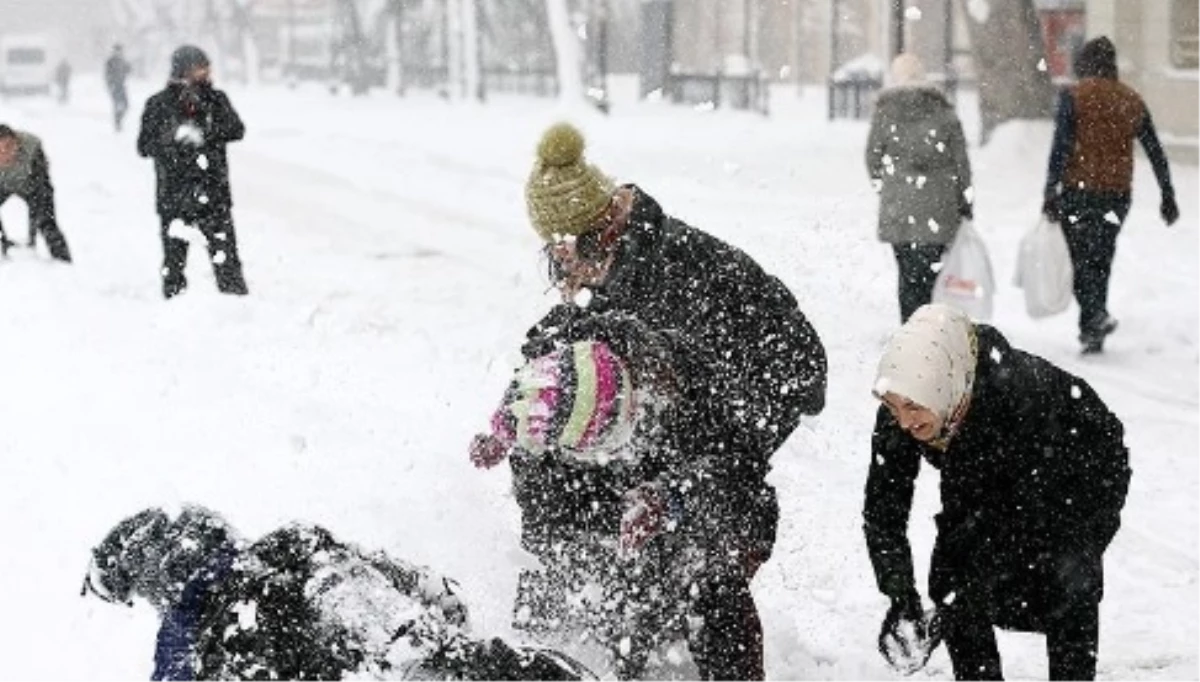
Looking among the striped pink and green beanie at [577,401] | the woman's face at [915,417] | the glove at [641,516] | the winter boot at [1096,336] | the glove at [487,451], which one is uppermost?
the striped pink and green beanie at [577,401]

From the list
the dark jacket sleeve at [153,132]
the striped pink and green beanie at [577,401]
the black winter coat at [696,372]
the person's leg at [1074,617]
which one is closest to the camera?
the striped pink and green beanie at [577,401]

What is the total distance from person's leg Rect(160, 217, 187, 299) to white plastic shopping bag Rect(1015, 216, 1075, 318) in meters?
5.35

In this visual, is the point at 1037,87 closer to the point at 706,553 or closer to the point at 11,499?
Result: the point at 11,499

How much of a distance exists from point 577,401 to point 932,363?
0.84m

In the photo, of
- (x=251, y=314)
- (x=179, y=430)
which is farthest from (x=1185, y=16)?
(x=179, y=430)

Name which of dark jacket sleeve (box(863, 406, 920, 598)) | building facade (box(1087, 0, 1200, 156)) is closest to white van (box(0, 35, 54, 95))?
building facade (box(1087, 0, 1200, 156))

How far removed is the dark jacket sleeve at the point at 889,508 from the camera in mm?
4195

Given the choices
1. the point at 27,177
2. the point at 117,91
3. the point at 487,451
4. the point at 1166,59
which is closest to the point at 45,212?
the point at 27,177

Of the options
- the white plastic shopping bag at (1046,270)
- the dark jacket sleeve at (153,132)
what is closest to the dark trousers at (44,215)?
the dark jacket sleeve at (153,132)

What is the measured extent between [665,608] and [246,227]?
13.5 metres

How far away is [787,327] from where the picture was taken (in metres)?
4.54

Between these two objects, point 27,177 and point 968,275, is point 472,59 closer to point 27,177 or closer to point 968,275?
point 27,177

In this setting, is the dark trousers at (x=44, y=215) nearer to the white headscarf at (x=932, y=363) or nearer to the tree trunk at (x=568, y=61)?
the white headscarf at (x=932, y=363)

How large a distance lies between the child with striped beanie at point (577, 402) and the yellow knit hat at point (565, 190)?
712mm
